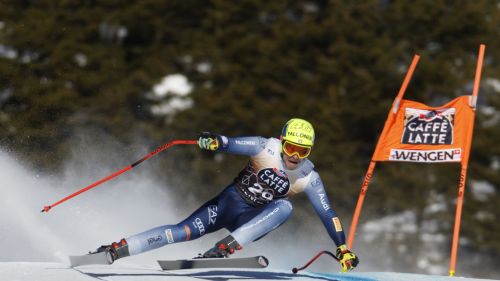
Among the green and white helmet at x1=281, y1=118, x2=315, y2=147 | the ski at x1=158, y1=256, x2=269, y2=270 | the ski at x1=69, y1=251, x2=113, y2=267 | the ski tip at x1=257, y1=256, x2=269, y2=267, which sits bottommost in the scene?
the ski tip at x1=257, y1=256, x2=269, y2=267

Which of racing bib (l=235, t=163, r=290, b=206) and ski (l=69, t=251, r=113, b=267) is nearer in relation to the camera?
Result: ski (l=69, t=251, r=113, b=267)

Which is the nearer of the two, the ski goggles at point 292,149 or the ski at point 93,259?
the ski at point 93,259

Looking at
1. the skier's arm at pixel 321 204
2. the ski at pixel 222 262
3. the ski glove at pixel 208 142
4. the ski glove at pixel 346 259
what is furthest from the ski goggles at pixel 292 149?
the ski at pixel 222 262

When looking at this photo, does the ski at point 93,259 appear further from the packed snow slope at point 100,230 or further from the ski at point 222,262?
the ski at point 222,262

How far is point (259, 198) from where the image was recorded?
8.63 m

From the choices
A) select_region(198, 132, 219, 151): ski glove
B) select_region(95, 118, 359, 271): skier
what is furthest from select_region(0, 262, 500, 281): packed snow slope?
select_region(198, 132, 219, 151): ski glove

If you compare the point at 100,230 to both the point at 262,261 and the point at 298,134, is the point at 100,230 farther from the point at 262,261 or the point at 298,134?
the point at 262,261

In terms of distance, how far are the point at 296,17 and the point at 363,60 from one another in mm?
2063

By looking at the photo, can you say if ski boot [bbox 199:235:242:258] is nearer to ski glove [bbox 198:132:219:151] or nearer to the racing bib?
the racing bib

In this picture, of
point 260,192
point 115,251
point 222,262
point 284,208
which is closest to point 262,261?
point 222,262

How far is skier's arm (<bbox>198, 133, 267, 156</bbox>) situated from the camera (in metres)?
8.03

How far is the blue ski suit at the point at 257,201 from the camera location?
8.27m

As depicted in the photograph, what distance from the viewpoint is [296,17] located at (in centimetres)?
2398

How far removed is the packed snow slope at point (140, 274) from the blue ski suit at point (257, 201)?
35 cm
